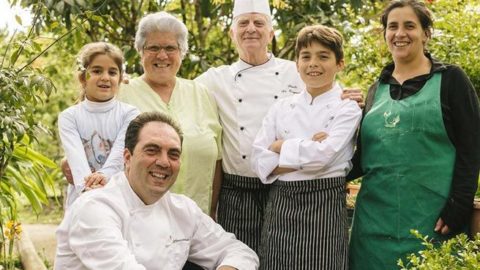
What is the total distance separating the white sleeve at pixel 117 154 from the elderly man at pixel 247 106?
53 cm

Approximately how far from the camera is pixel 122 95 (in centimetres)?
362

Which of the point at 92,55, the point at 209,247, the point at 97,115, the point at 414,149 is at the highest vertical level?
the point at 92,55

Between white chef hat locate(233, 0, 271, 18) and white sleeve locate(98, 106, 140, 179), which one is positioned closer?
white sleeve locate(98, 106, 140, 179)

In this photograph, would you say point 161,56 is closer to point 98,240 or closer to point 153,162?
point 153,162

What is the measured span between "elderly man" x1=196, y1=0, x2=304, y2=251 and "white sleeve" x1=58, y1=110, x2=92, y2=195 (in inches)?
29.3

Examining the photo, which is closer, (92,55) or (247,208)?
(92,55)

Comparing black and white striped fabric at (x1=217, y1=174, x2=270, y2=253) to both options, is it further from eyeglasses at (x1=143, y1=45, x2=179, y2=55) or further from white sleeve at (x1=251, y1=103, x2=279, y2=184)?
eyeglasses at (x1=143, y1=45, x2=179, y2=55)

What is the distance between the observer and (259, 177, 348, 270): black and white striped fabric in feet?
10.5

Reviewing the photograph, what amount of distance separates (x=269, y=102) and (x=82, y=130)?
94 centimetres

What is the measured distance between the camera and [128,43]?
5.59 meters

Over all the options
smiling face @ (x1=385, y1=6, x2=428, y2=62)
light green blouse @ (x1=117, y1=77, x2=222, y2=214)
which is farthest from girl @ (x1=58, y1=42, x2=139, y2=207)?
smiling face @ (x1=385, y1=6, x2=428, y2=62)

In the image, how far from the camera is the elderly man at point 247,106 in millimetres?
3619

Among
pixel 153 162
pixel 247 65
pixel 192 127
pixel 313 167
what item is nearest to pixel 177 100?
pixel 192 127

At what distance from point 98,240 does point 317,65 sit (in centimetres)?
123
